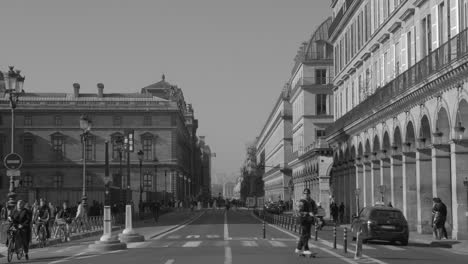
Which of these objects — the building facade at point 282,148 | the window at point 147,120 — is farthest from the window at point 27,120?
the building facade at point 282,148

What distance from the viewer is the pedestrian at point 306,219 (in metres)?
25.5

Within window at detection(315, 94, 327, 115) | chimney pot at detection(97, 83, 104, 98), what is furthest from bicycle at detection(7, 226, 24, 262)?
chimney pot at detection(97, 83, 104, 98)

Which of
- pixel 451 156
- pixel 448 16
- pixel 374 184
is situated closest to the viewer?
pixel 451 156

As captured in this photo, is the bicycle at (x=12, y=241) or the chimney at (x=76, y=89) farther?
Result: the chimney at (x=76, y=89)

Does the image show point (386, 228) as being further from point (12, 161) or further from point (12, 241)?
point (12, 241)

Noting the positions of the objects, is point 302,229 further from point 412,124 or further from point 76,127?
point 76,127

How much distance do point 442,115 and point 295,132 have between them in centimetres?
8716

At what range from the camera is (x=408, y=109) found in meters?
45.5

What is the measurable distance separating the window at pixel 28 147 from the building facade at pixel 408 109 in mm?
93521

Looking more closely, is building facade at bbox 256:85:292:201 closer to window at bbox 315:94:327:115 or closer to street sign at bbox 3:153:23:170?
window at bbox 315:94:327:115

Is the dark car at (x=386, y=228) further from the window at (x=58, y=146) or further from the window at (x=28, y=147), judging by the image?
the window at (x=28, y=147)

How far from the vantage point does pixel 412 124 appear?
148ft

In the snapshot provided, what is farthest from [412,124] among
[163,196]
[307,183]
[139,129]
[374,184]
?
[139,129]

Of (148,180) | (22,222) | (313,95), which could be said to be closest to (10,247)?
(22,222)
